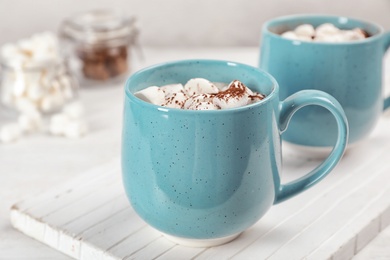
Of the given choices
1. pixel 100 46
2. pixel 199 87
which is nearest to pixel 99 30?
Result: pixel 100 46

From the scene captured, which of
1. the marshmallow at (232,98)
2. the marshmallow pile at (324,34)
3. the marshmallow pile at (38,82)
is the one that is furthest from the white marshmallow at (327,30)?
→ the marshmallow pile at (38,82)

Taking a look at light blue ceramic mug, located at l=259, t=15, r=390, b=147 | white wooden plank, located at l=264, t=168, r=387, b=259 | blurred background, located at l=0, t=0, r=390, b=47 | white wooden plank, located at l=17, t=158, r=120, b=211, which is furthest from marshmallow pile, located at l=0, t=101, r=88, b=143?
blurred background, located at l=0, t=0, r=390, b=47

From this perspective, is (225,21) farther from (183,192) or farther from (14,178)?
(183,192)

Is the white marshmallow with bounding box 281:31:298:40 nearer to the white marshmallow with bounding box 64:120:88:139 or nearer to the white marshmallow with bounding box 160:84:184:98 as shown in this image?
the white marshmallow with bounding box 160:84:184:98

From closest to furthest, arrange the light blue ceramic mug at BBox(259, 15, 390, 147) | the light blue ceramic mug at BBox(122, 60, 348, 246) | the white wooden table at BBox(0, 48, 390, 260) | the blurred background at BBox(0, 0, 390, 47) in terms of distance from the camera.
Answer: the light blue ceramic mug at BBox(122, 60, 348, 246) → the white wooden table at BBox(0, 48, 390, 260) → the light blue ceramic mug at BBox(259, 15, 390, 147) → the blurred background at BBox(0, 0, 390, 47)

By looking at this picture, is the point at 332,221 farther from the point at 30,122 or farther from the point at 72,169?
the point at 30,122

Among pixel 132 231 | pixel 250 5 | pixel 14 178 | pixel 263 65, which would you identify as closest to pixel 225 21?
pixel 250 5
